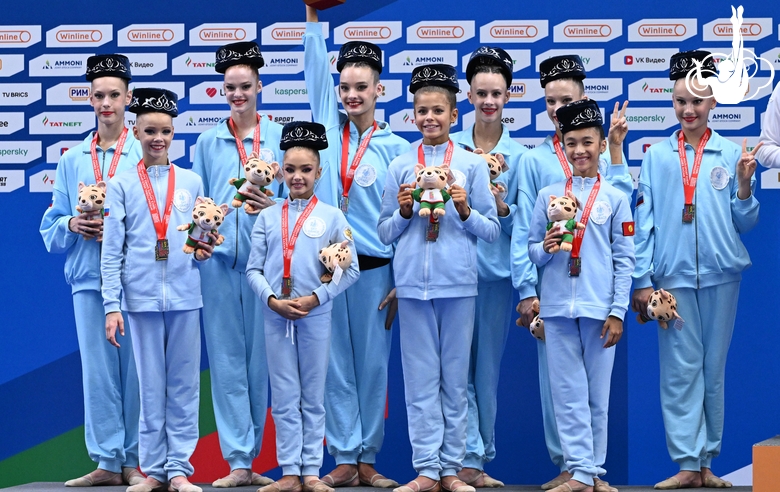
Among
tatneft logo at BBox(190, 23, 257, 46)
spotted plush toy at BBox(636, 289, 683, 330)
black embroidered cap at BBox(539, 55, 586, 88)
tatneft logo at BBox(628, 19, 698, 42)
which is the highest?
tatneft logo at BBox(190, 23, 257, 46)

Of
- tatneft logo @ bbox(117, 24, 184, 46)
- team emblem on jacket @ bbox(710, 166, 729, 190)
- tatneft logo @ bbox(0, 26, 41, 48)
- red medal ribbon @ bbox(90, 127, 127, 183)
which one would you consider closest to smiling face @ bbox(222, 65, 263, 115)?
red medal ribbon @ bbox(90, 127, 127, 183)

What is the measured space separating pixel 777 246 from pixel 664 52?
1.35m

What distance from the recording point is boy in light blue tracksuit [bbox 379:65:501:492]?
485 centimetres

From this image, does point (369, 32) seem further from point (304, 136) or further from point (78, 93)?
point (78, 93)

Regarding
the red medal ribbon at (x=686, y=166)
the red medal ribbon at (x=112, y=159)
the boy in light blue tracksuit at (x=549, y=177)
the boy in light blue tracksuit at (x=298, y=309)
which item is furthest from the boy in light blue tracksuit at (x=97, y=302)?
the red medal ribbon at (x=686, y=166)

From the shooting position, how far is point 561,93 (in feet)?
17.7

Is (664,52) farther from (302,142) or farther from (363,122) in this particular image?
(302,142)

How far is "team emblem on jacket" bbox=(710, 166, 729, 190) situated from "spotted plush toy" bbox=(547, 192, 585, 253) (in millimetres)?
916

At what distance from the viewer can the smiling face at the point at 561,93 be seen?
17.7ft

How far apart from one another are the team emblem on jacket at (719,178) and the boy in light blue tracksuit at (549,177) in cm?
40

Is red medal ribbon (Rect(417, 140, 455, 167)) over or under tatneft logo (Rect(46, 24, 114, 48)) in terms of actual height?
under

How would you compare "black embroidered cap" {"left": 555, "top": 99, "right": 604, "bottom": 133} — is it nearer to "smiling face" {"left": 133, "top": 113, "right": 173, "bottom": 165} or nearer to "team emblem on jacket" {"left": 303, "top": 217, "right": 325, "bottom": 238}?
"team emblem on jacket" {"left": 303, "top": 217, "right": 325, "bottom": 238}

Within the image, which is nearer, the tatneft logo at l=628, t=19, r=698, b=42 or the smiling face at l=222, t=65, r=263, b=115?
the smiling face at l=222, t=65, r=263, b=115

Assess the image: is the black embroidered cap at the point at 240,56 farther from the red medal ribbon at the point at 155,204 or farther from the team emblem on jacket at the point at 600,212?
the team emblem on jacket at the point at 600,212
